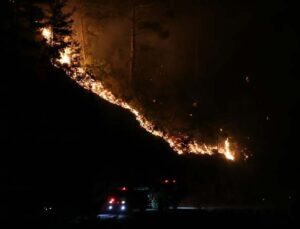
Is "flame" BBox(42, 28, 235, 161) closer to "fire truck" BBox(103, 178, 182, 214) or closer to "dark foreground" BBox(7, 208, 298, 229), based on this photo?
"fire truck" BBox(103, 178, 182, 214)

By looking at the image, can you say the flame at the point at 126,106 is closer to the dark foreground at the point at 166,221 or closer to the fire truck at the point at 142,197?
the fire truck at the point at 142,197

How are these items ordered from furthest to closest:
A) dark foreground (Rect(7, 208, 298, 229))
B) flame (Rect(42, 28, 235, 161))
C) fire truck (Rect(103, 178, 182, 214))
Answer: flame (Rect(42, 28, 235, 161)), fire truck (Rect(103, 178, 182, 214)), dark foreground (Rect(7, 208, 298, 229))

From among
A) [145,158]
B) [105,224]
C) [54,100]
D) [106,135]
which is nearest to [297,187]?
[145,158]

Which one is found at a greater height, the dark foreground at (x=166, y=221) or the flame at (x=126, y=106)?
the flame at (x=126, y=106)

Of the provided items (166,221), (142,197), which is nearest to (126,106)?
(142,197)

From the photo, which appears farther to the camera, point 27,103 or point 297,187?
point 297,187

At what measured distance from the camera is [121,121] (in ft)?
165

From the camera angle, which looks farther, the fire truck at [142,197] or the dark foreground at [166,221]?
the fire truck at [142,197]

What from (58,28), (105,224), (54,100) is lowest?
(105,224)

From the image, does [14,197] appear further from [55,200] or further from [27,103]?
[27,103]

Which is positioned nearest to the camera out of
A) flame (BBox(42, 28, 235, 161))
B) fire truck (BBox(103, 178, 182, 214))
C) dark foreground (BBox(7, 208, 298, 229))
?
dark foreground (BBox(7, 208, 298, 229))

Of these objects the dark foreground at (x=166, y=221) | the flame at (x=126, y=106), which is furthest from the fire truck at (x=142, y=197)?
the flame at (x=126, y=106)

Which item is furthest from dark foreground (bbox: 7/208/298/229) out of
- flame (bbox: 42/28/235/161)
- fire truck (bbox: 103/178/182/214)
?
flame (bbox: 42/28/235/161)

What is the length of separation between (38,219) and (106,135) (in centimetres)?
2342
